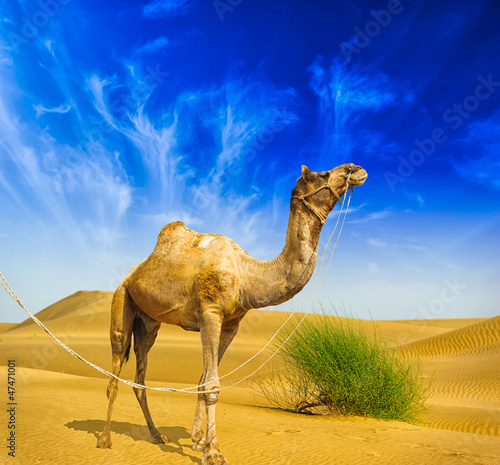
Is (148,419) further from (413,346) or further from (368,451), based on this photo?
(413,346)

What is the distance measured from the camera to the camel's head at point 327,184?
5.75 meters

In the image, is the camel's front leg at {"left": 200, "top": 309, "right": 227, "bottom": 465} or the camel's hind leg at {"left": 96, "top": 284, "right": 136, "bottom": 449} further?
the camel's hind leg at {"left": 96, "top": 284, "right": 136, "bottom": 449}

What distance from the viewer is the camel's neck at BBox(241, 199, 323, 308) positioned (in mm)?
5715

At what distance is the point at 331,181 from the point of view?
19.0 ft

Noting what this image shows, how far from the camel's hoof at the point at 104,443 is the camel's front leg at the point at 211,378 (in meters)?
1.65

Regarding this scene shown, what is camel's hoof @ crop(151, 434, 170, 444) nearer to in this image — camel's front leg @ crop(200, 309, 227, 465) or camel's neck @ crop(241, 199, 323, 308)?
camel's front leg @ crop(200, 309, 227, 465)

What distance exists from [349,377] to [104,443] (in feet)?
19.0

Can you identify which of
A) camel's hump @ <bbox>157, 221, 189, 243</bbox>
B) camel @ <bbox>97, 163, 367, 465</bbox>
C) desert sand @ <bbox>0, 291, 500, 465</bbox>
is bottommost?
desert sand @ <bbox>0, 291, 500, 465</bbox>

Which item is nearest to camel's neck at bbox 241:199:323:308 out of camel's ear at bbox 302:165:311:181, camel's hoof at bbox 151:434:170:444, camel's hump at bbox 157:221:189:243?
camel's ear at bbox 302:165:311:181

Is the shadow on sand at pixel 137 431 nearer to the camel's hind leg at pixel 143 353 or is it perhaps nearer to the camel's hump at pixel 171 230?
the camel's hind leg at pixel 143 353

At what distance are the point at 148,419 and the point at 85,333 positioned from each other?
37276 millimetres

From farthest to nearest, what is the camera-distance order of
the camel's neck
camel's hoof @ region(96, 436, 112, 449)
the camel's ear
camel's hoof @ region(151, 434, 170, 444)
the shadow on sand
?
camel's hoof @ region(151, 434, 170, 444), the shadow on sand, camel's hoof @ region(96, 436, 112, 449), the camel's ear, the camel's neck

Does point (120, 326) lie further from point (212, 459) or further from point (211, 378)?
point (212, 459)

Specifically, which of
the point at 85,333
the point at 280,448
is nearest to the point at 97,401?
the point at 280,448
